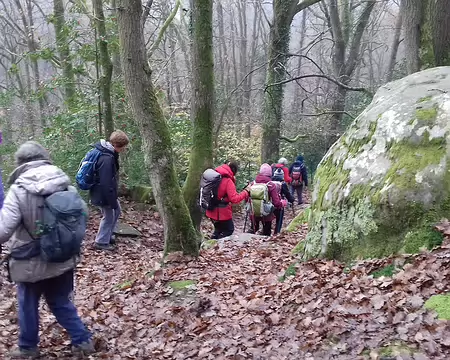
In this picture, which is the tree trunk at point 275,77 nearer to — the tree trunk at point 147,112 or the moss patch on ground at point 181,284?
the tree trunk at point 147,112

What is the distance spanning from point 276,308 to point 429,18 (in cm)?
633

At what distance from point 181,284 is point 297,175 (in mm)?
11580

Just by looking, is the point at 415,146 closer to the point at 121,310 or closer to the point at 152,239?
the point at 121,310

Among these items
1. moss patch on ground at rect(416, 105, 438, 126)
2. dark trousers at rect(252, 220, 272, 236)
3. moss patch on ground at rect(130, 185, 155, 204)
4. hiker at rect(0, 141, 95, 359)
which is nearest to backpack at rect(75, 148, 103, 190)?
dark trousers at rect(252, 220, 272, 236)

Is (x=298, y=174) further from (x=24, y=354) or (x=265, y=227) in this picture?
(x=24, y=354)

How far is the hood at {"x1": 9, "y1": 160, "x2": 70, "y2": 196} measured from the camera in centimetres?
391

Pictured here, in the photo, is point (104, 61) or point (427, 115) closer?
point (427, 115)

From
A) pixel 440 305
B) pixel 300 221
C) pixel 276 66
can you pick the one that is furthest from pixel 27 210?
pixel 276 66

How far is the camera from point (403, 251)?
5.03 metres

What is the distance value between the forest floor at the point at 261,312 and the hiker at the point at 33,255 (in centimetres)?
27

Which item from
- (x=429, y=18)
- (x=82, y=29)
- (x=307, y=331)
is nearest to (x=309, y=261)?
(x=307, y=331)

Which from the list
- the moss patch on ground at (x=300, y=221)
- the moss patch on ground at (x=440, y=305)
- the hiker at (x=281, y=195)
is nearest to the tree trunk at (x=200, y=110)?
the hiker at (x=281, y=195)

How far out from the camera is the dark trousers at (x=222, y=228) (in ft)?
30.5

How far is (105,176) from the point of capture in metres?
8.41
